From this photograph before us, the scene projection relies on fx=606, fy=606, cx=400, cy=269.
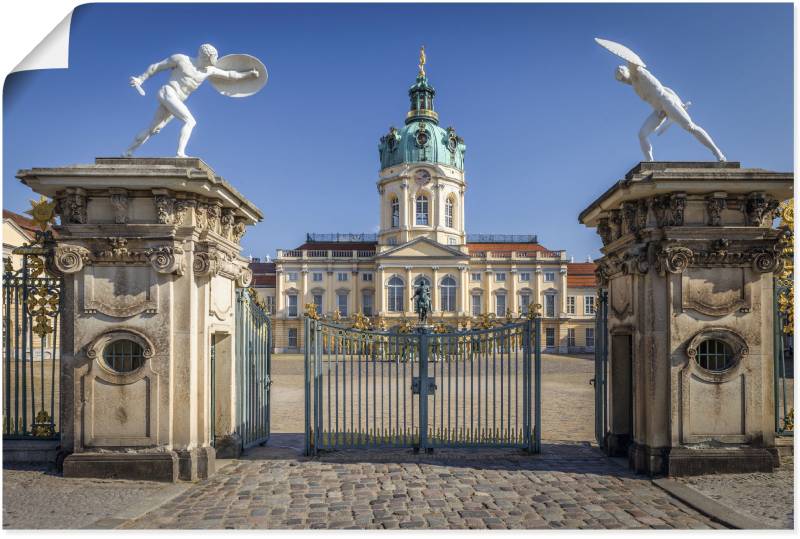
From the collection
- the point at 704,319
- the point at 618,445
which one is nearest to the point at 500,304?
the point at 618,445

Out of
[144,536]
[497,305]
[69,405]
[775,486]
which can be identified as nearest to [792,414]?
[775,486]

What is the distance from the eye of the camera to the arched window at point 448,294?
54.7m

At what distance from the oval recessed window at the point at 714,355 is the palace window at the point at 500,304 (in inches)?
1929

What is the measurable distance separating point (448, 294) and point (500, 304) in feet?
16.5

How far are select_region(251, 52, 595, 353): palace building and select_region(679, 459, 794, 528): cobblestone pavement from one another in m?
47.1

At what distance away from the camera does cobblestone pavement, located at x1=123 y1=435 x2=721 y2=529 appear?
5266 mm

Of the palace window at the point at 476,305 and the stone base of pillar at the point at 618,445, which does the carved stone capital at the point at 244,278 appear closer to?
the stone base of pillar at the point at 618,445

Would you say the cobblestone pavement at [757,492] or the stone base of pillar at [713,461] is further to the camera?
the stone base of pillar at [713,461]

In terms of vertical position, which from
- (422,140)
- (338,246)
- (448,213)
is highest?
(422,140)

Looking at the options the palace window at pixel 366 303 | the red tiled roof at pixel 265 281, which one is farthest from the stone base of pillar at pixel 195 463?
the red tiled roof at pixel 265 281

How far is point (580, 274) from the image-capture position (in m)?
58.7

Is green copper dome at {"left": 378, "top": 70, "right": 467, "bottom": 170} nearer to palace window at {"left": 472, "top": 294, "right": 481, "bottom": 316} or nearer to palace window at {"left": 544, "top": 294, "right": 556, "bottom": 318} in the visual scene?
palace window at {"left": 472, "top": 294, "right": 481, "bottom": 316}

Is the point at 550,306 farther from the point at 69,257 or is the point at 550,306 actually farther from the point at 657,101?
the point at 69,257

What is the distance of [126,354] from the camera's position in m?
6.48
